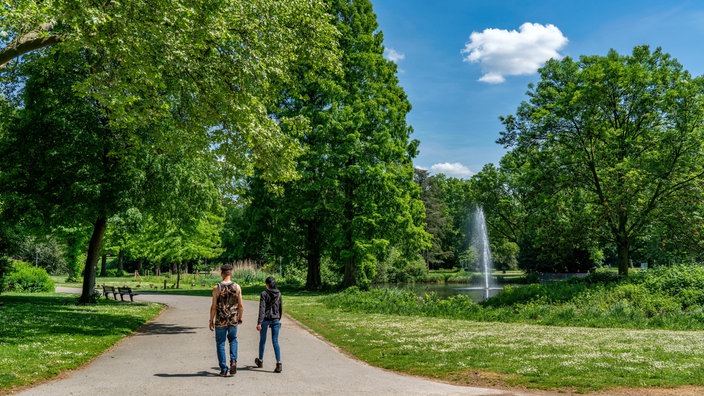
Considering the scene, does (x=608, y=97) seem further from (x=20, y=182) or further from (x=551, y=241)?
(x=20, y=182)

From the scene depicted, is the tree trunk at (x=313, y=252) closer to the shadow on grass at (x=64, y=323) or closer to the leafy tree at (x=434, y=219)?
the shadow on grass at (x=64, y=323)

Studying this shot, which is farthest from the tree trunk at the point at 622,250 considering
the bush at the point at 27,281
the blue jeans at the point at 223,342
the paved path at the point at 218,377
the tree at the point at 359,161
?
the bush at the point at 27,281

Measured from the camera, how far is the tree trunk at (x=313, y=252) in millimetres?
37838

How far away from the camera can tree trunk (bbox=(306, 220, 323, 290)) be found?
37838mm

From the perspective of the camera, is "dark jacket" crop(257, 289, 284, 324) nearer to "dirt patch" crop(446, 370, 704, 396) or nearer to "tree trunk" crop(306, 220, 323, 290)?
"dirt patch" crop(446, 370, 704, 396)

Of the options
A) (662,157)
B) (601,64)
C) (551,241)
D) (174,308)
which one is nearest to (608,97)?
(601,64)

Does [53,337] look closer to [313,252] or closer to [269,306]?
[269,306]

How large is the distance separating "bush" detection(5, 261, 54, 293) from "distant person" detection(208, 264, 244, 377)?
103ft

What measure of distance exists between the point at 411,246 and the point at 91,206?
70.0 ft

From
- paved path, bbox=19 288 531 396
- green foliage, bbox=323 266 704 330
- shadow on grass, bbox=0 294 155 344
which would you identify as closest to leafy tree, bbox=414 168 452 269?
green foliage, bbox=323 266 704 330

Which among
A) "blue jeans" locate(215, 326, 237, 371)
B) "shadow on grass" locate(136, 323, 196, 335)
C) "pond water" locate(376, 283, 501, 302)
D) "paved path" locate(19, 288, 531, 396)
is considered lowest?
"pond water" locate(376, 283, 501, 302)

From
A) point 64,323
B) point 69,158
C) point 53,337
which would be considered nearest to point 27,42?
point 53,337

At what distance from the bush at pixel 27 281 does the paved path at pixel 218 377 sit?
25.6m

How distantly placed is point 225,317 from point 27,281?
32.2 m
